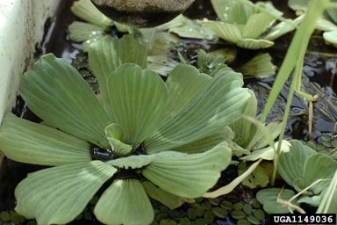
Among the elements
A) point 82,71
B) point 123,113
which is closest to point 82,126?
point 123,113

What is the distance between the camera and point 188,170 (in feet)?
3.43

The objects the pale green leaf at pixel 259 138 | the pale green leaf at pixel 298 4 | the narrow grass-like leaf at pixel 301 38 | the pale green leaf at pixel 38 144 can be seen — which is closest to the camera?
the narrow grass-like leaf at pixel 301 38

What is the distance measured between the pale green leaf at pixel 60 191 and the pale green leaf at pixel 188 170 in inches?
3.6

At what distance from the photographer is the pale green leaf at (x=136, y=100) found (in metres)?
1.16

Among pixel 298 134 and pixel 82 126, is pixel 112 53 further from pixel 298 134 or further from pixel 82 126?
pixel 298 134

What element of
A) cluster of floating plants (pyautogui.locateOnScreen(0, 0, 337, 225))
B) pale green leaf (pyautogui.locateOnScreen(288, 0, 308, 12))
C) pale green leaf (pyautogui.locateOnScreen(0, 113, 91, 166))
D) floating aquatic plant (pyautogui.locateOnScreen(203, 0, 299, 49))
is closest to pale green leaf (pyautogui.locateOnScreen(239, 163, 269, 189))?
cluster of floating plants (pyautogui.locateOnScreen(0, 0, 337, 225))

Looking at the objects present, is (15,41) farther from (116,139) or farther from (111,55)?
(116,139)

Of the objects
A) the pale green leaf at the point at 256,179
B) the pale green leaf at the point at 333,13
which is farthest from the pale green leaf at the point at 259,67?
the pale green leaf at the point at 256,179

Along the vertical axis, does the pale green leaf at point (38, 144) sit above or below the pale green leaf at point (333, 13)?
above

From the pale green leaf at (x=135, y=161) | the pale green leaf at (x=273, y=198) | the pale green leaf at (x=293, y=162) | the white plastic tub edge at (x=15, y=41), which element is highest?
the white plastic tub edge at (x=15, y=41)

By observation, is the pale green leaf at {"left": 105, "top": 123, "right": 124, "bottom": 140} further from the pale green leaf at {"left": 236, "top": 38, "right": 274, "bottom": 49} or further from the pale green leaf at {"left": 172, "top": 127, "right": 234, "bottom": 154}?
the pale green leaf at {"left": 236, "top": 38, "right": 274, "bottom": 49}

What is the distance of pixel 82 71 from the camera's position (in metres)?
1.48

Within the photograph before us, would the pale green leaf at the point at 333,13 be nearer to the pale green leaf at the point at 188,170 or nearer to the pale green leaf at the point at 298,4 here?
the pale green leaf at the point at 298,4

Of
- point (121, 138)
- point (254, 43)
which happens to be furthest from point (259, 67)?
point (121, 138)
